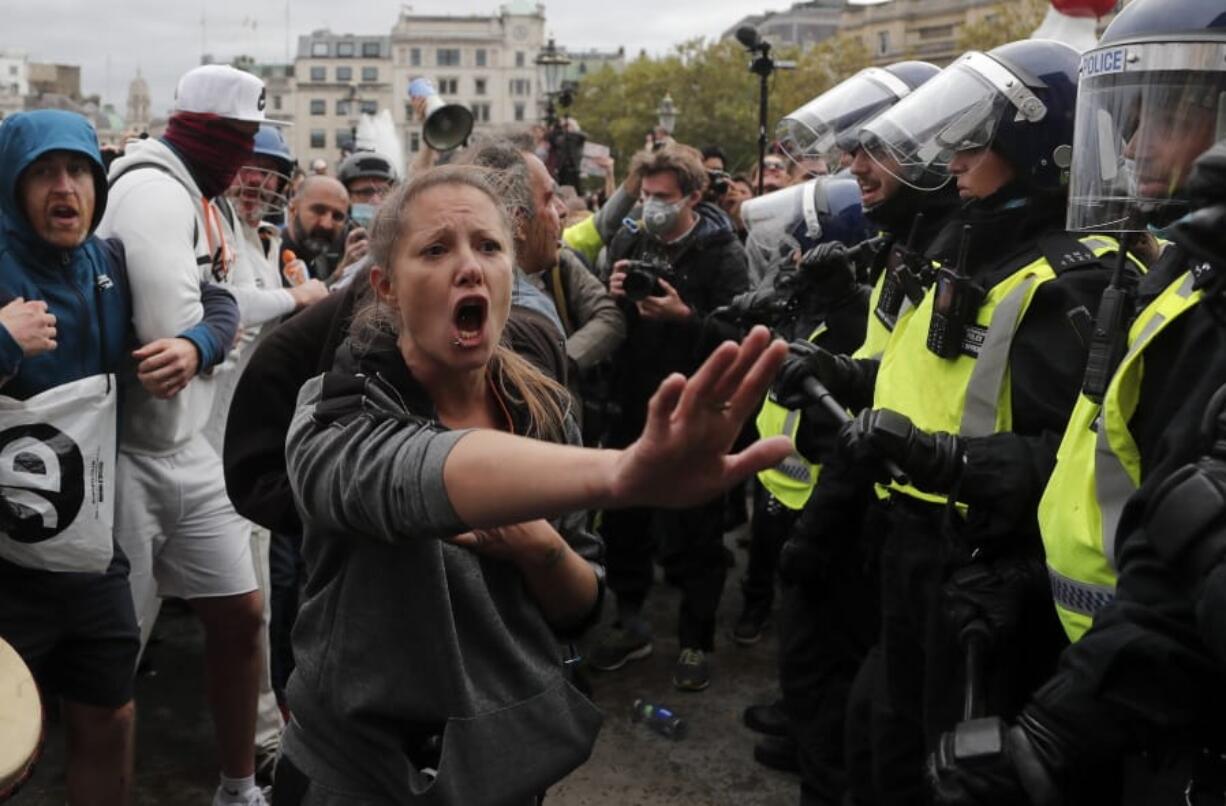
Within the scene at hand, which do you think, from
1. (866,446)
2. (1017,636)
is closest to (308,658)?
(866,446)

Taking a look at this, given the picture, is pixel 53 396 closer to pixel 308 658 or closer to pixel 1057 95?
pixel 308 658

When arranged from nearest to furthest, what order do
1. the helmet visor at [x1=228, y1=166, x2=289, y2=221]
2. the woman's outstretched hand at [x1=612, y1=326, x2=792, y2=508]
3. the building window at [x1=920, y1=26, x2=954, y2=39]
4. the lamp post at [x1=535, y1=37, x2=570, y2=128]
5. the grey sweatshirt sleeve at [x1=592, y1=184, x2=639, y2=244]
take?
the woman's outstretched hand at [x1=612, y1=326, x2=792, y2=508], the helmet visor at [x1=228, y1=166, x2=289, y2=221], the grey sweatshirt sleeve at [x1=592, y1=184, x2=639, y2=244], the lamp post at [x1=535, y1=37, x2=570, y2=128], the building window at [x1=920, y1=26, x2=954, y2=39]

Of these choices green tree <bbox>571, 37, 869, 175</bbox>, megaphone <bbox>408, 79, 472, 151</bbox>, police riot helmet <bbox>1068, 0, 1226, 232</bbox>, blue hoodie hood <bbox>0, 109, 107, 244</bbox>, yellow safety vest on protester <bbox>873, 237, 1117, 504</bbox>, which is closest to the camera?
police riot helmet <bbox>1068, 0, 1226, 232</bbox>

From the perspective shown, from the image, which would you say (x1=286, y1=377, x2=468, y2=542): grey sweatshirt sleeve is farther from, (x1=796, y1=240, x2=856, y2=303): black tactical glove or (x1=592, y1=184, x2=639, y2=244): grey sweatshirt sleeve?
(x1=592, y1=184, x2=639, y2=244): grey sweatshirt sleeve

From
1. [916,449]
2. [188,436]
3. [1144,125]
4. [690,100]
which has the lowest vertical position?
[188,436]

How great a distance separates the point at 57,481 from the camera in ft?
9.25

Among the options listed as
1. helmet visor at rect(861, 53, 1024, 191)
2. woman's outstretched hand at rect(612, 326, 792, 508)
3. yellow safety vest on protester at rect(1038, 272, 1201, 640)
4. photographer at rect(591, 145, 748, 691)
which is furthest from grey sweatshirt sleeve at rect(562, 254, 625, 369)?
woman's outstretched hand at rect(612, 326, 792, 508)

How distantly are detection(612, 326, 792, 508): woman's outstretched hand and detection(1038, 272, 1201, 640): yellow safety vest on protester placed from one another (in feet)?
3.10

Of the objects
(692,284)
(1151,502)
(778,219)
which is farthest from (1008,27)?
(1151,502)

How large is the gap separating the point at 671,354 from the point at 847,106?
5.35 feet

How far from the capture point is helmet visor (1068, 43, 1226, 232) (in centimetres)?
205

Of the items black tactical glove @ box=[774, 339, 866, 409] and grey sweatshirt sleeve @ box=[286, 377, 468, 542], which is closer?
grey sweatshirt sleeve @ box=[286, 377, 468, 542]

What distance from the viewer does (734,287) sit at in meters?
5.10

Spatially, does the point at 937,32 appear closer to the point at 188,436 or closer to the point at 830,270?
the point at 830,270
